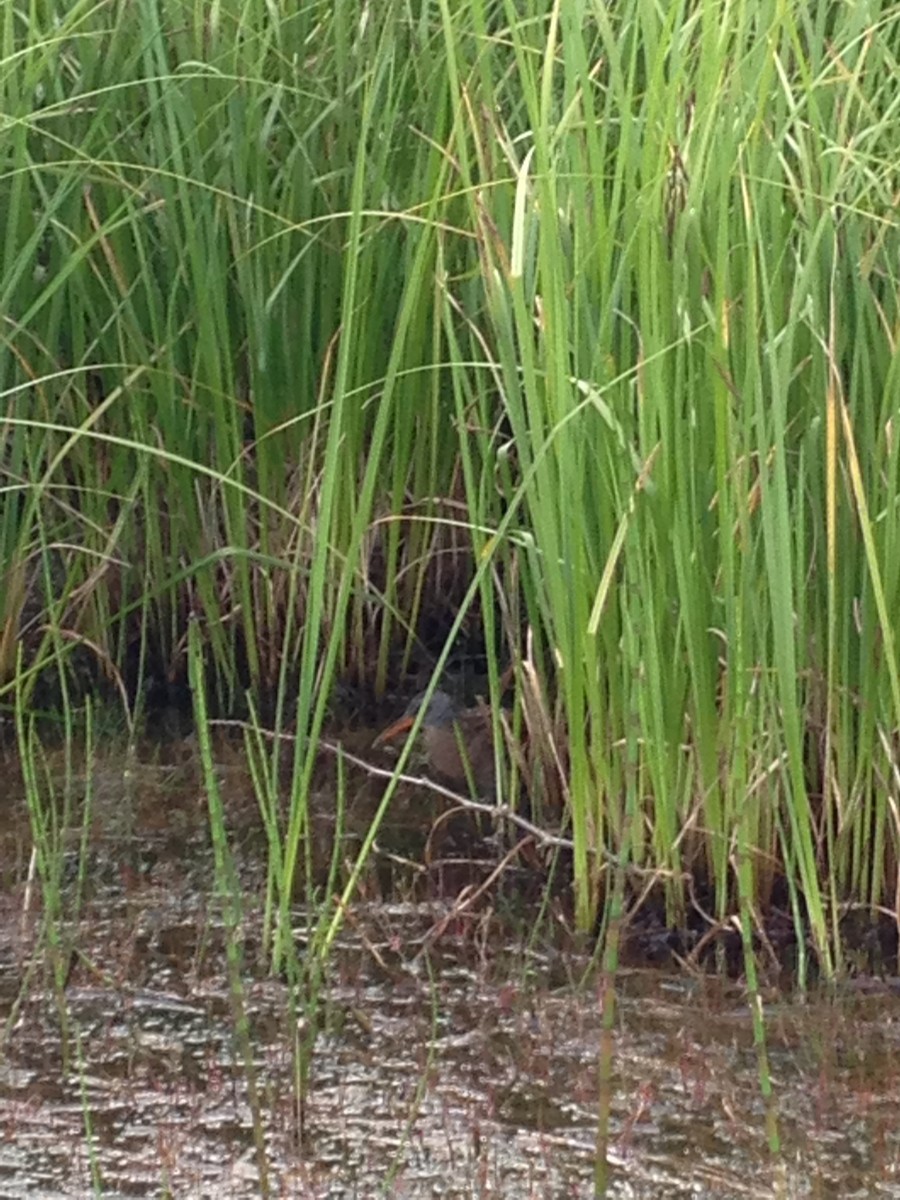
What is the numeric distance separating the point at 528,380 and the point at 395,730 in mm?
730

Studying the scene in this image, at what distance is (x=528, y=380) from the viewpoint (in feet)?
6.22

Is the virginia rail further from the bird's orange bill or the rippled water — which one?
the rippled water

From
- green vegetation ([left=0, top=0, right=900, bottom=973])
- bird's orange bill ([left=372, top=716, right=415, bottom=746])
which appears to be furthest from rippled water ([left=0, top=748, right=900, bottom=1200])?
bird's orange bill ([left=372, top=716, right=415, bottom=746])

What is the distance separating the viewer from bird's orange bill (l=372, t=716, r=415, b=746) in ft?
8.14

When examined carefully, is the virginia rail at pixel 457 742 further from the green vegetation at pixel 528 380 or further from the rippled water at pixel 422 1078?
the rippled water at pixel 422 1078

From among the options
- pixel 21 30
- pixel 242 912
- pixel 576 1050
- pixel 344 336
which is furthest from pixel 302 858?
pixel 21 30

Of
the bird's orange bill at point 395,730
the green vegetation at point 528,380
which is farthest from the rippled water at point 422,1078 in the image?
the bird's orange bill at point 395,730

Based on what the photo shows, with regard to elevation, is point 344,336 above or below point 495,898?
above

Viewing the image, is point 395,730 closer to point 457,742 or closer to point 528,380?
point 457,742

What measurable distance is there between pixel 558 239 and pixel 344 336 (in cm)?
23

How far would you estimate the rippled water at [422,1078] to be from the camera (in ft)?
5.36

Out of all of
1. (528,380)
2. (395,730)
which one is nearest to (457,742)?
(395,730)

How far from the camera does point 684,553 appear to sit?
74.7 inches

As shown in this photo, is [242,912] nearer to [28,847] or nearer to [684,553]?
[28,847]
